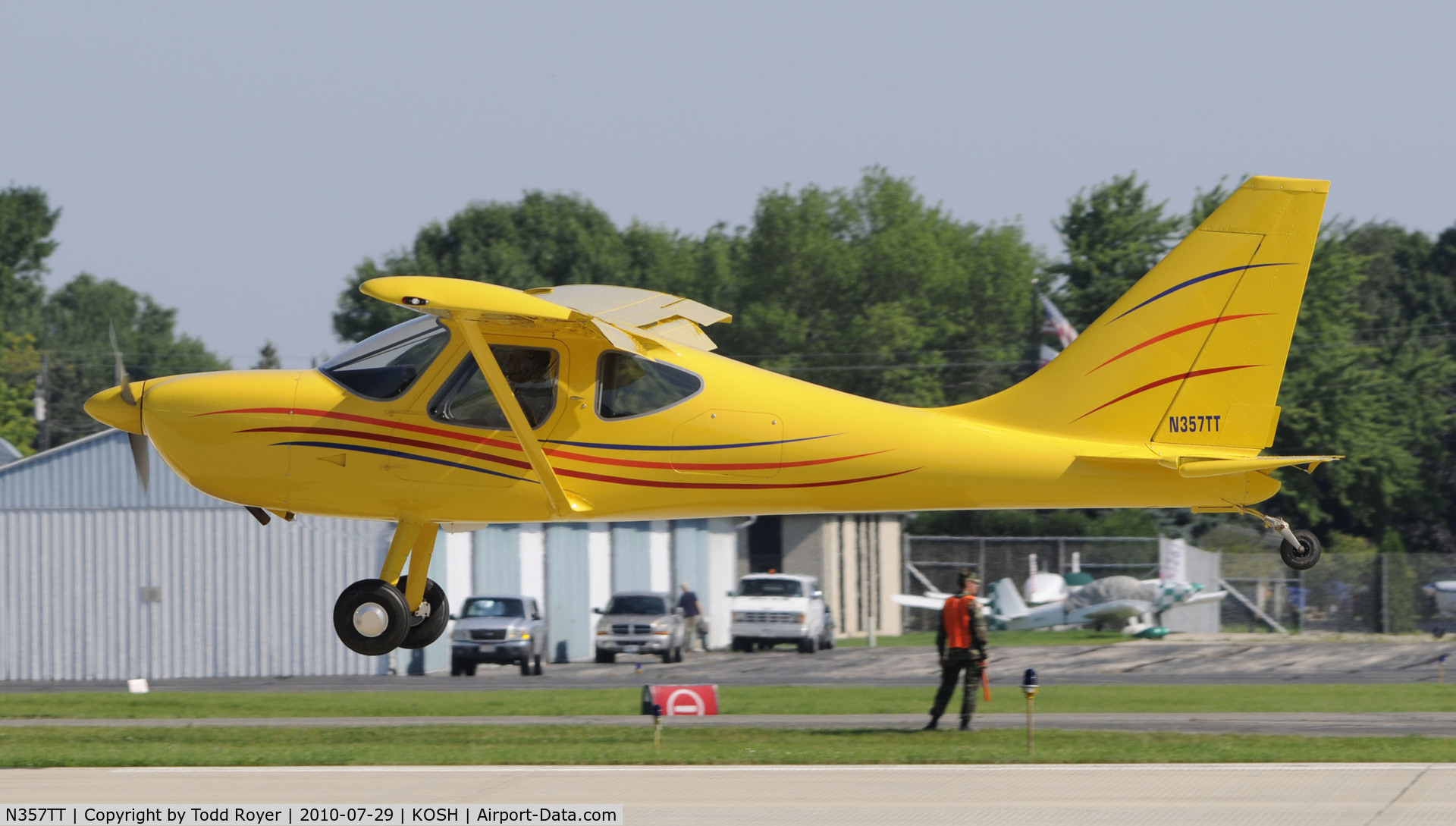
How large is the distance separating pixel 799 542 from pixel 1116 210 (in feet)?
73.9

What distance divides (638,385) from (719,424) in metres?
0.68

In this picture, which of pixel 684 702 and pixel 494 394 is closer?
pixel 494 394

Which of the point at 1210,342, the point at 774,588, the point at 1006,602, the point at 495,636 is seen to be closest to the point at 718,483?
the point at 1210,342

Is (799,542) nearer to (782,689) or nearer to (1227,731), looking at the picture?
(782,689)

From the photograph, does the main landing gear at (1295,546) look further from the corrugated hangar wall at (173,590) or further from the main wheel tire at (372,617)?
the corrugated hangar wall at (173,590)

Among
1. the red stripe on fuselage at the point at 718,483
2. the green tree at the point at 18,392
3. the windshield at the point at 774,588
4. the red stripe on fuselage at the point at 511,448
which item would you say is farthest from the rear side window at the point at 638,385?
the green tree at the point at 18,392

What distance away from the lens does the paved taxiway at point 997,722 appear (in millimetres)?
23172

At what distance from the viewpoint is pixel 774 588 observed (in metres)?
43.4

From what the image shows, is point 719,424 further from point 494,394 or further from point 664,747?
point 664,747

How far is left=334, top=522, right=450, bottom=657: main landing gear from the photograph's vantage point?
12.5 meters

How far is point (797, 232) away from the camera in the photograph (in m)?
76.1

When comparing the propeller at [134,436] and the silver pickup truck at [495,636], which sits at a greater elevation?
the propeller at [134,436]

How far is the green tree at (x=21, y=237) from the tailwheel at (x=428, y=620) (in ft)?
230

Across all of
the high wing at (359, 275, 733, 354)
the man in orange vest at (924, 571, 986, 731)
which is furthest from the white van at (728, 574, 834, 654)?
the high wing at (359, 275, 733, 354)
